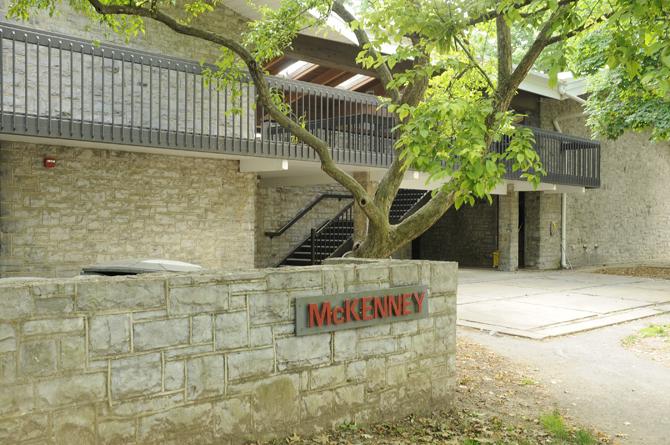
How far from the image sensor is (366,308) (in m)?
4.73

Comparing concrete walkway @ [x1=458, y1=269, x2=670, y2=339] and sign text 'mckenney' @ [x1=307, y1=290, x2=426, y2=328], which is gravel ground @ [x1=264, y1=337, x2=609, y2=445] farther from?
concrete walkway @ [x1=458, y1=269, x2=670, y2=339]

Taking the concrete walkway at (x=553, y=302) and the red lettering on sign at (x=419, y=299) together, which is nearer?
the red lettering on sign at (x=419, y=299)

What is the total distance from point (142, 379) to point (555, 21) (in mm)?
3839

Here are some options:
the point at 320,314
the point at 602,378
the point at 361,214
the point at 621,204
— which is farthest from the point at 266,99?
the point at 621,204

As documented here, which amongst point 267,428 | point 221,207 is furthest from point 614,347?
point 221,207

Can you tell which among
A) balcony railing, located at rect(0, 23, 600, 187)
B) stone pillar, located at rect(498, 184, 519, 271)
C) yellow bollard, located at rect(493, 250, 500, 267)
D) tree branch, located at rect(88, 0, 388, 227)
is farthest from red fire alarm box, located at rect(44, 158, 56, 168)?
yellow bollard, located at rect(493, 250, 500, 267)

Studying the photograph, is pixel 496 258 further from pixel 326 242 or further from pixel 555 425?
pixel 555 425

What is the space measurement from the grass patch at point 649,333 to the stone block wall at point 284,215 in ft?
31.0

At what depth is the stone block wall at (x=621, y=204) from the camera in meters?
21.3

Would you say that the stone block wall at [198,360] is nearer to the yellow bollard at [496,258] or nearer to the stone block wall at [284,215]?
the stone block wall at [284,215]

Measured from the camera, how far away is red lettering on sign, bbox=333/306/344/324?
4.55m

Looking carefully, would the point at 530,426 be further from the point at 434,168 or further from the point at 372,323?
the point at 434,168

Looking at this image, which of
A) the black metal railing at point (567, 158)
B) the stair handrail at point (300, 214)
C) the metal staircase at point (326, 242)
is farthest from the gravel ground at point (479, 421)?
the black metal railing at point (567, 158)

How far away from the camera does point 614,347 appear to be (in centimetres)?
802
